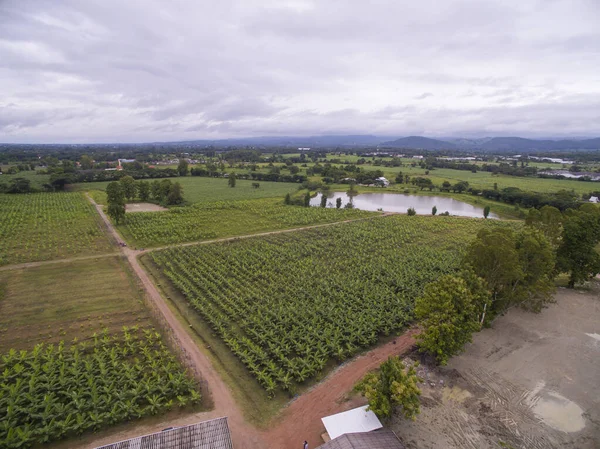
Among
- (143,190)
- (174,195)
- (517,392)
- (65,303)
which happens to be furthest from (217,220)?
(517,392)

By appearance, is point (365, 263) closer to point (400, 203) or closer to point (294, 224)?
point (294, 224)

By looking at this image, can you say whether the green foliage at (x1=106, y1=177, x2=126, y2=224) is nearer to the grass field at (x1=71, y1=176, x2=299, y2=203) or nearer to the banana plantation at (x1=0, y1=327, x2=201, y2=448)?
the grass field at (x1=71, y1=176, x2=299, y2=203)

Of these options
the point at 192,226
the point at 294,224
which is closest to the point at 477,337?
the point at 294,224

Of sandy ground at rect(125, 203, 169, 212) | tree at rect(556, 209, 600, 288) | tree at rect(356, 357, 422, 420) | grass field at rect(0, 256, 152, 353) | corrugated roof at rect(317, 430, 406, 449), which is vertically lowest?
grass field at rect(0, 256, 152, 353)

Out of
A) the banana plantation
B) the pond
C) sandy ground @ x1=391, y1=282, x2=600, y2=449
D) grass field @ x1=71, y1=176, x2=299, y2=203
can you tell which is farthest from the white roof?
→ grass field @ x1=71, y1=176, x2=299, y2=203

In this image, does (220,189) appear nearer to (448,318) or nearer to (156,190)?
(156,190)
